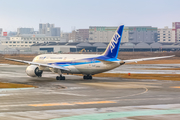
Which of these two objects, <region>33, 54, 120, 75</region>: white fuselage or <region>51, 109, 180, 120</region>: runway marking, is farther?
<region>33, 54, 120, 75</region>: white fuselage

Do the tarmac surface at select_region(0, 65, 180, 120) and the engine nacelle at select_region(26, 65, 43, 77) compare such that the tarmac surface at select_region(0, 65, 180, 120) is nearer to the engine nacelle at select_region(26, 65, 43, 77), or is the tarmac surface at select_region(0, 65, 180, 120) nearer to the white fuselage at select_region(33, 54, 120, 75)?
the white fuselage at select_region(33, 54, 120, 75)

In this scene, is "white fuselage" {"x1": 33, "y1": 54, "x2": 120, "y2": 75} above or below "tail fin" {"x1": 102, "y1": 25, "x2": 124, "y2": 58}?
below

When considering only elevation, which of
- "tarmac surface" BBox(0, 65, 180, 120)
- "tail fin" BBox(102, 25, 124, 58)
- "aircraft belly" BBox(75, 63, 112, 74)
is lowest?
"tarmac surface" BBox(0, 65, 180, 120)

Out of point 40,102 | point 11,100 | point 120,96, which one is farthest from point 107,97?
point 11,100

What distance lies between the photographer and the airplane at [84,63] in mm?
49741

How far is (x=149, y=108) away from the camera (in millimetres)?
24078

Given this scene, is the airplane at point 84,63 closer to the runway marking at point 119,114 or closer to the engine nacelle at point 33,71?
the engine nacelle at point 33,71

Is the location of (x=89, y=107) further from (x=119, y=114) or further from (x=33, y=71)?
(x=33, y=71)

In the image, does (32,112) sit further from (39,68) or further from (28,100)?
(39,68)

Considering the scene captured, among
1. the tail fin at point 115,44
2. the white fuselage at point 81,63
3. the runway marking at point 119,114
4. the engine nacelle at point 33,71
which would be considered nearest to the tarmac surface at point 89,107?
the runway marking at point 119,114

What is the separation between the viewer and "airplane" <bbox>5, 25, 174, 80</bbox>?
49.7 metres

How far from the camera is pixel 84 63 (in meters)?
51.2

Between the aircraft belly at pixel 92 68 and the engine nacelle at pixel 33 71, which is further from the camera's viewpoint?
the engine nacelle at pixel 33 71

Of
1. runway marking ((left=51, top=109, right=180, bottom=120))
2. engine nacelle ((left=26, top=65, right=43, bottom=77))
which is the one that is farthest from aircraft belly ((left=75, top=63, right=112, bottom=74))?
runway marking ((left=51, top=109, right=180, bottom=120))
